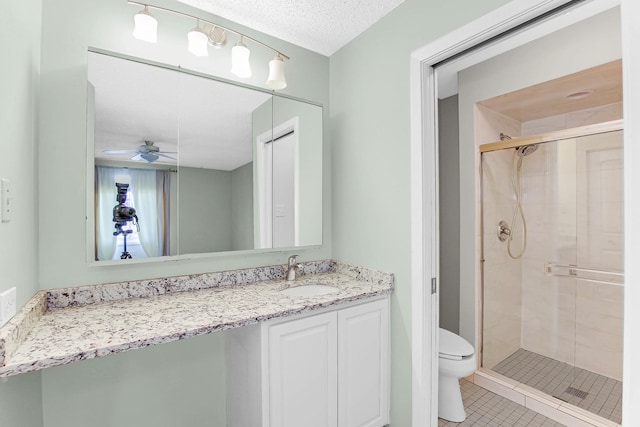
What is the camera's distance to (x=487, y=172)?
2457 mm

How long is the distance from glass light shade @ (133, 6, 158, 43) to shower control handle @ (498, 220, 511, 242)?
2803mm

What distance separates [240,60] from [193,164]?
0.65 metres

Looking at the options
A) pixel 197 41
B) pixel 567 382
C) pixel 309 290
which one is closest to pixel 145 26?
pixel 197 41

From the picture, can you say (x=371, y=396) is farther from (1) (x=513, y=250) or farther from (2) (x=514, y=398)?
(1) (x=513, y=250)

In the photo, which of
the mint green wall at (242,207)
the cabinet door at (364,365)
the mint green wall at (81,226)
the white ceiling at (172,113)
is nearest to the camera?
the mint green wall at (81,226)

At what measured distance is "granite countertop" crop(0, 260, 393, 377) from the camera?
0.88 m

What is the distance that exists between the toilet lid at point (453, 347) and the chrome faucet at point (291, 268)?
1062 millimetres

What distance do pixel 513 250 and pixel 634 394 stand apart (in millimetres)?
1943

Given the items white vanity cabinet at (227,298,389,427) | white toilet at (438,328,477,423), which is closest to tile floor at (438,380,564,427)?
white toilet at (438,328,477,423)

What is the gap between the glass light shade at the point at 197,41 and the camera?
150cm

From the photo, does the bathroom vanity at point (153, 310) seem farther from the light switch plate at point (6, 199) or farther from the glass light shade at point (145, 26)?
the glass light shade at point (145, 26)

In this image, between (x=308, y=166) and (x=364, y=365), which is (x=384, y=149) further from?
(x=364, y=365)

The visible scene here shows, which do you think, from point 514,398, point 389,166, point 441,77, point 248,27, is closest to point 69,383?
point 389,166

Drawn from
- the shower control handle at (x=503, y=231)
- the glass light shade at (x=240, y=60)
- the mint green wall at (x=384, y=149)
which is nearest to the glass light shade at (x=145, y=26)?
the glass light shade at (x=240, y=60)
